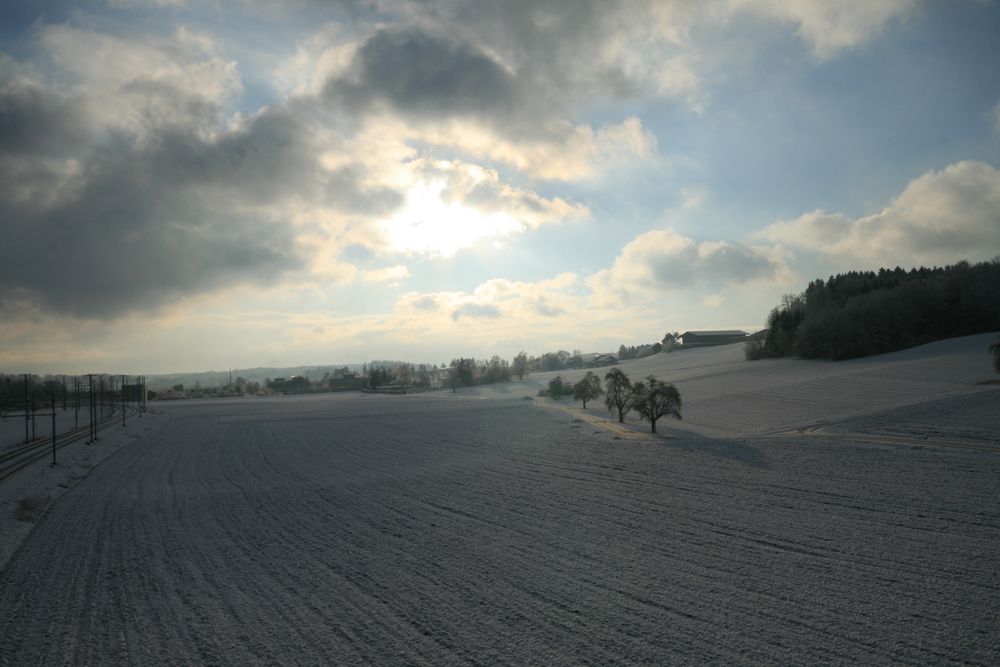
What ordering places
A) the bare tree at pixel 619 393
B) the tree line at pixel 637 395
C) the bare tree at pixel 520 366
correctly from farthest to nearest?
the bare tree at pixel 520 366
the bare tree at pixel 619 393
the tree line at pixel 637 395

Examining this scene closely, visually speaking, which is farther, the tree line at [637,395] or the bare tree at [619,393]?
the bare tree at [619,393]

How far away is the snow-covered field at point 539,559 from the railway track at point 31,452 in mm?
2786

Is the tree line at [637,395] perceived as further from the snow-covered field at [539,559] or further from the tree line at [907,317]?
the tree line at [907,317]

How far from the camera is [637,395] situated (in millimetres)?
30656

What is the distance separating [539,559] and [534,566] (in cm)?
38

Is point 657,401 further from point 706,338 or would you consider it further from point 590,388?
point 706,338

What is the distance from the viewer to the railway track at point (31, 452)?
2088 cm

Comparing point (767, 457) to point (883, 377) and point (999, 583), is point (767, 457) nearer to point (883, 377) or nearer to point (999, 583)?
point (999, 583)

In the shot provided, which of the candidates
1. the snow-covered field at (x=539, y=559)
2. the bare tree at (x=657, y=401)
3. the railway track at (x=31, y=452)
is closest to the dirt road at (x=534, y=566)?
the snow-covered field at (x=539, y=559)

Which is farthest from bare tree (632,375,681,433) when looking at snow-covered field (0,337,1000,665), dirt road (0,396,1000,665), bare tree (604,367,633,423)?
dirt road (0,396,1000,665)

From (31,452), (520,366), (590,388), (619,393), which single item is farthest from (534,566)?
(520,366)

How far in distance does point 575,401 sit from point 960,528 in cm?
4265

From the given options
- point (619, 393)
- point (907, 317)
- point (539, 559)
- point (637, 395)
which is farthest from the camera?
point (907, 317)

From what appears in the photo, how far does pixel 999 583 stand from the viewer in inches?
334
